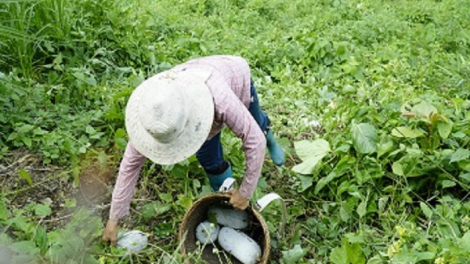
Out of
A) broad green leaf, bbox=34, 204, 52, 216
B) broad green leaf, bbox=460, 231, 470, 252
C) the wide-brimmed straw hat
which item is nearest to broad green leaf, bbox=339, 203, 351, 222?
broad green leaf, bbox=460, 231, 470, 252

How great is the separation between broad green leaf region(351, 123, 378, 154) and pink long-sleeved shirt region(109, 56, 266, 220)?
76 cm

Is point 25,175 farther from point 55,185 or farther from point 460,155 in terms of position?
point 460,155

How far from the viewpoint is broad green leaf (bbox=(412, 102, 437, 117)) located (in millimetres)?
2887

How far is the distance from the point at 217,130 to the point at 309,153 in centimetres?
75

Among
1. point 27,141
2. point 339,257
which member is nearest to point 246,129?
point 339,257

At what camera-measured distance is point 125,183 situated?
234 cm

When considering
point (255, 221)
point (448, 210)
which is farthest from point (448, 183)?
point (255, 221)

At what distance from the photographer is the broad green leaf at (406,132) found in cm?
287

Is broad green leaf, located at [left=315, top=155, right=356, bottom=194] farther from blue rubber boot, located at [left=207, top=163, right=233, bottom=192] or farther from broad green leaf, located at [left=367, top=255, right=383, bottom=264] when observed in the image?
broad green leaf, located at [left=367, top=255, right=383, bottom=264]

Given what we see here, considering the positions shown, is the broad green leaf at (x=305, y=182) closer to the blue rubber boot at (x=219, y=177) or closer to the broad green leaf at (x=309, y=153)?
the broad green leaf at (x=309, y=153)

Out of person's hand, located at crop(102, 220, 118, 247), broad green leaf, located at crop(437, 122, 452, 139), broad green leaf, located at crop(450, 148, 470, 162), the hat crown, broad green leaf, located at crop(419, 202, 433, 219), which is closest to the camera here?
the hat crown

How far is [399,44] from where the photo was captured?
15.0 feet

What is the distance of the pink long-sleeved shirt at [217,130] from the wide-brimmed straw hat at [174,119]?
0.26ft

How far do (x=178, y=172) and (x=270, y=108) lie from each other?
1.03 meters
